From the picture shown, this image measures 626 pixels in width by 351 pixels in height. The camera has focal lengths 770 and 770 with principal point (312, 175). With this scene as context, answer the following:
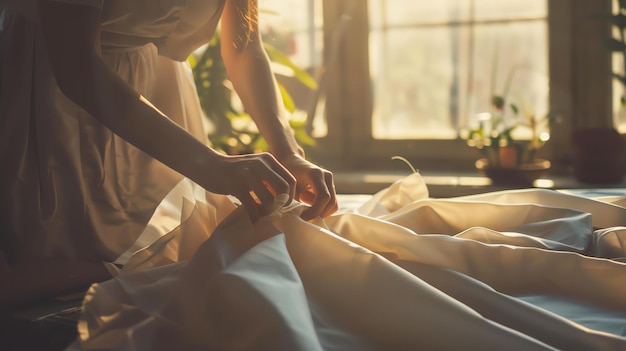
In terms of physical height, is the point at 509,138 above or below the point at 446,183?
above

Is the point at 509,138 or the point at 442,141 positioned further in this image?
the point at 442,141

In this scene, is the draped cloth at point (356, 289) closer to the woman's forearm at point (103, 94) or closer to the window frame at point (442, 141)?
the woman's forearm at point (103, 94)

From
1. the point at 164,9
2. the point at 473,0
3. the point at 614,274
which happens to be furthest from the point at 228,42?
the point at 473,0

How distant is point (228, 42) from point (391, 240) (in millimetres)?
552

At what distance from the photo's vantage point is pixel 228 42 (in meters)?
1.34

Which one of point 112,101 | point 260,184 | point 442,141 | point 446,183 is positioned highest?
point 112,101

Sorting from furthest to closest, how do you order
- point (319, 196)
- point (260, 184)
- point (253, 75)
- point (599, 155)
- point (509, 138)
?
1. point (509, 138)
2. point (599, 155)
3. point (253, 75)
4. point (319, 196)
5. point (260, 184)

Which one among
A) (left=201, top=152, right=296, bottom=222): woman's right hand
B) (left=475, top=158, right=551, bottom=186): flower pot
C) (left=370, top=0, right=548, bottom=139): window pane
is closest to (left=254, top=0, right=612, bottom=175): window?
(left=370, top=0, right=548, bottom=139): window pane

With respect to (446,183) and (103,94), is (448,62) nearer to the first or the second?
(446,183)

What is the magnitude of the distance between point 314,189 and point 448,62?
6.60 feet

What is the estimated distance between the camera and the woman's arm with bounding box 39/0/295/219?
38.1 inches

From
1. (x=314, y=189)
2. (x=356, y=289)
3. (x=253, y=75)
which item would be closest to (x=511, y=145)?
(x=253, y=75)

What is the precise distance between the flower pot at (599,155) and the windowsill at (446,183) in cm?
3

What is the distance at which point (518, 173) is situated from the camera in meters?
2.62
